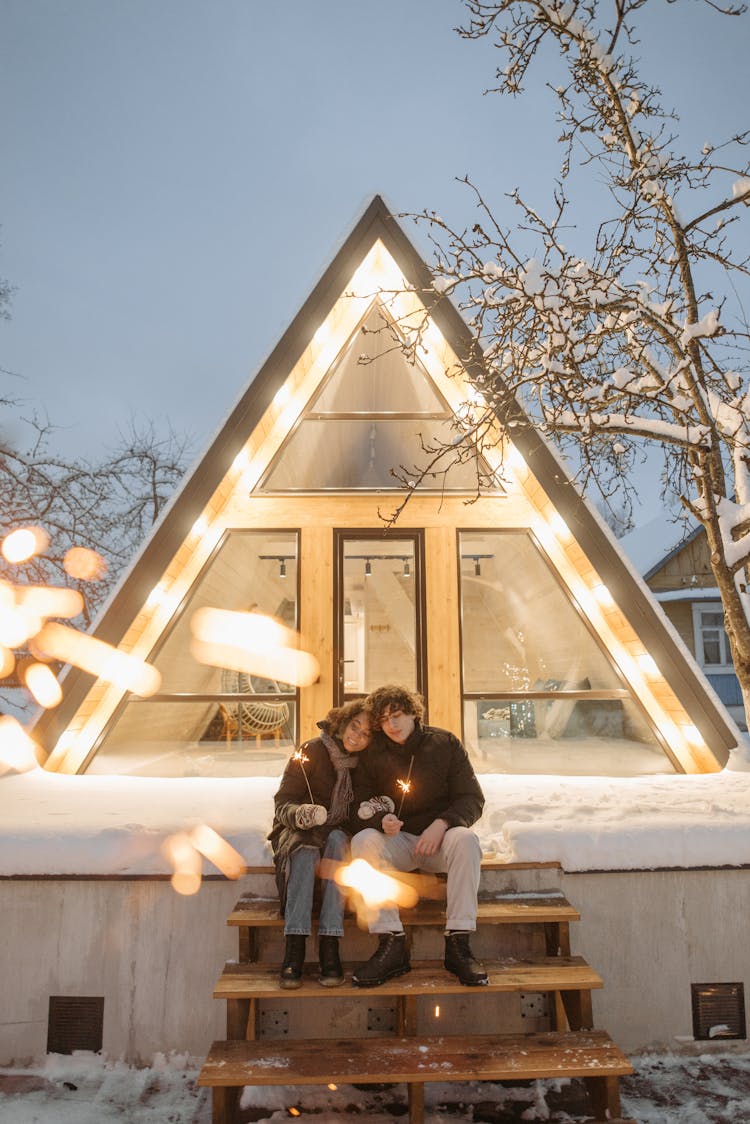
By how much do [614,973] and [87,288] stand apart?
21668cm

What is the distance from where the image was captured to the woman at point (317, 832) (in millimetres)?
3189

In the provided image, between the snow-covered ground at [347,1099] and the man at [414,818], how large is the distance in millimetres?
473

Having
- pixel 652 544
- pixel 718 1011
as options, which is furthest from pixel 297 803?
pixel 652 544

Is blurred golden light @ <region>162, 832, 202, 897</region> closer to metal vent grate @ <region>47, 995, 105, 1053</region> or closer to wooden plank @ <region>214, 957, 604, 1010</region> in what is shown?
wooden plank @ <region>214, 957, 604, 1010</region>

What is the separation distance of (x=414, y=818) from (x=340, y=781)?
0.44 metres

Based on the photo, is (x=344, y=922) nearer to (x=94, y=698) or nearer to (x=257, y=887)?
(x=257, y=887)

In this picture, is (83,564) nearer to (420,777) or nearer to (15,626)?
(15,626)

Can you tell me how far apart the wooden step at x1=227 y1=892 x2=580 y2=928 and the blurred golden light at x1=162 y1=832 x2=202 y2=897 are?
0.25 metres

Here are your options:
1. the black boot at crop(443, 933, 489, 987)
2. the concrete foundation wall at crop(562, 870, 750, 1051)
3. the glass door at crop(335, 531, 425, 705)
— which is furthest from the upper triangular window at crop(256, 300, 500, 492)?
the black boot at crop(443, 933, 489, 987)

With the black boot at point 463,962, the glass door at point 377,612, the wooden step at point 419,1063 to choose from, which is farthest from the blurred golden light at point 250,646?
the wooden step at point 419,1063

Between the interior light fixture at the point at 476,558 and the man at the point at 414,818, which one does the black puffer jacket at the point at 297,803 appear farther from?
the interior light fixture at the point at 476,558

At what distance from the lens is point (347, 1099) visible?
306 cm

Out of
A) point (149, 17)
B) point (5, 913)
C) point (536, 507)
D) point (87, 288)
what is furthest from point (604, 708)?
point (149, 17)

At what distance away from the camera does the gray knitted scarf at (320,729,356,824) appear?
3.68 metres
